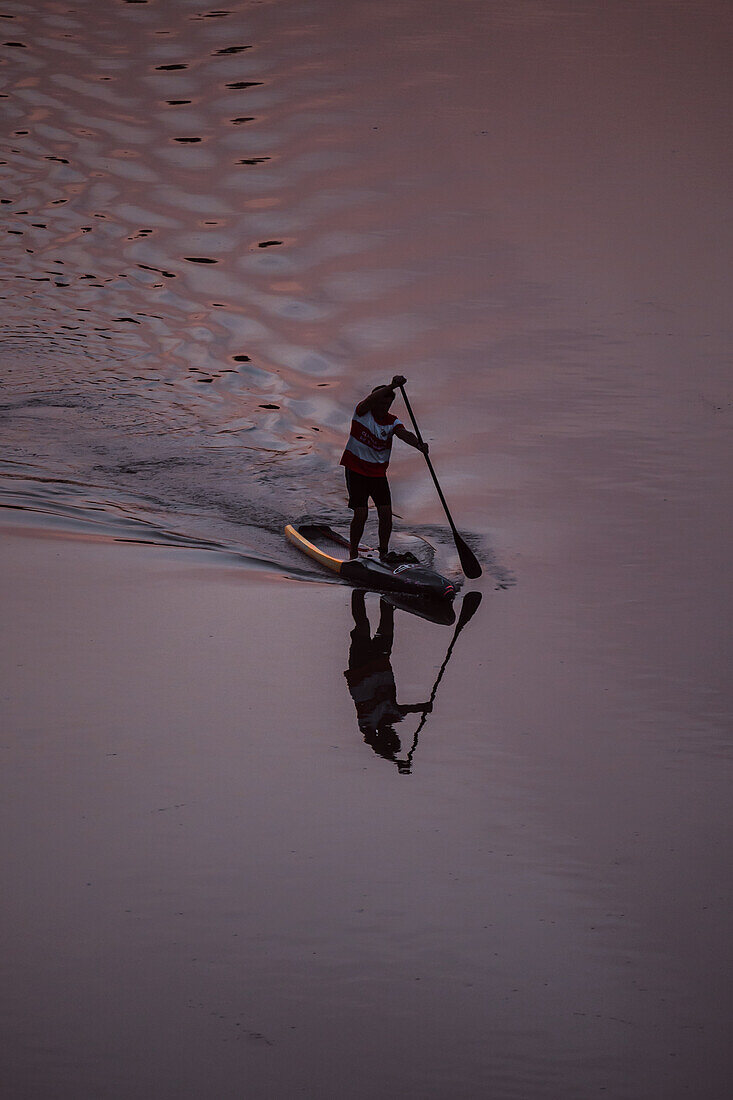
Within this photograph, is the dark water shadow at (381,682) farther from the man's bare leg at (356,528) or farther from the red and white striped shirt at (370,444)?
the red and white striped shirt at (370,444)

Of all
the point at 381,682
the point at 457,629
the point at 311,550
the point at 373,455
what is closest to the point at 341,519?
the point at 311,550

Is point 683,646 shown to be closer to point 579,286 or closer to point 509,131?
point 579,286

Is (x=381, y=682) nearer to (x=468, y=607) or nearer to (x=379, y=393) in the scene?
(x=468, y=607)

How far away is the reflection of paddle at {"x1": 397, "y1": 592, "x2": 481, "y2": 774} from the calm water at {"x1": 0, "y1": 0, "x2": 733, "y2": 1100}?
5cm

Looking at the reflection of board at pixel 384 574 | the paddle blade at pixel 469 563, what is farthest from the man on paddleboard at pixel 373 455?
the paddle blade at pixel 469 563

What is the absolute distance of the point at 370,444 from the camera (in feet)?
29.5

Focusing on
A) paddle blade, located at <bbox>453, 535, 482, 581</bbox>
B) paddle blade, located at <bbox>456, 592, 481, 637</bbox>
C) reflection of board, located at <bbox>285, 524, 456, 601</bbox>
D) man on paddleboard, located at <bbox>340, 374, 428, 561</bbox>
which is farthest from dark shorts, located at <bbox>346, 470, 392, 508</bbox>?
paddle blade, located at <bbox>456, 592, 481, 637</bbox>

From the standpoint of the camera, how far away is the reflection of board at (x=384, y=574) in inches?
344

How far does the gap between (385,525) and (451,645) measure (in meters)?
1.51

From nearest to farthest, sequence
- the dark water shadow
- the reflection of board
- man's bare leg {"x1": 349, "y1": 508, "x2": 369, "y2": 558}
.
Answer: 1. the dark water shadow
2. the reflection of board
3. man's bare leg {"x1": 349, "y1": 508, "x2": 369, "y2": 558}

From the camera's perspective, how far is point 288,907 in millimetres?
5180

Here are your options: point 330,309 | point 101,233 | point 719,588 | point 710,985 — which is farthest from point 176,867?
point 101,233

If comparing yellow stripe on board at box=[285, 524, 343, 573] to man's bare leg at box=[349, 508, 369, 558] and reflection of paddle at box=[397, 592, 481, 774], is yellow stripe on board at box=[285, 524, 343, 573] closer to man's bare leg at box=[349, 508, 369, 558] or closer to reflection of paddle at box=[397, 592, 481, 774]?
man's bare leg at box=[349, 508, 369, 558]

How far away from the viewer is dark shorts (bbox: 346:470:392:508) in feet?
30.1
